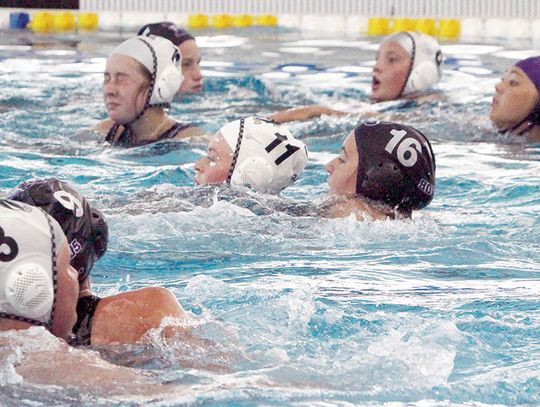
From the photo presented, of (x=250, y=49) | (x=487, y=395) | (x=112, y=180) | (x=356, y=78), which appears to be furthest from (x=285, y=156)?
(x=250, y=49)

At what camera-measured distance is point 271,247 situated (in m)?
5.15

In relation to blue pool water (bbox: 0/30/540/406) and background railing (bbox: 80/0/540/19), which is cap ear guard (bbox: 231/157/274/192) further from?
background railing (bbox: 80/0/540/19)

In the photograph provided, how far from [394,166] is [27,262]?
8.47 ft

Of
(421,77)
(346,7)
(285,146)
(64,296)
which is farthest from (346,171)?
(346,7)

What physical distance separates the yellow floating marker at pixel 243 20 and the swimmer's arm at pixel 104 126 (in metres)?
6.91

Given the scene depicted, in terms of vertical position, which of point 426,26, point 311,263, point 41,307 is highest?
point 426,26

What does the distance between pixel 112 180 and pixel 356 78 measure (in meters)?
4.64

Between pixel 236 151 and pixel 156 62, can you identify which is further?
pixel 156 62

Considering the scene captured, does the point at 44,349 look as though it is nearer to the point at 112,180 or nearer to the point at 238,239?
the point at 238,239

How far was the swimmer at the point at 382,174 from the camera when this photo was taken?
5309mm

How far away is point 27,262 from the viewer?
9.84 feet

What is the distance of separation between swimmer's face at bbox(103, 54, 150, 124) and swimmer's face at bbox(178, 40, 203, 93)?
5.34 ft

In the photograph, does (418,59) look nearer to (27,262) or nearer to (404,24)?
(404,24)

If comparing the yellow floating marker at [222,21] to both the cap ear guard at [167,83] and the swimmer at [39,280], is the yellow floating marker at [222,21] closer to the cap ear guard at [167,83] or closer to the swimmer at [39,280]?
the cap ear guard at [167,83]
